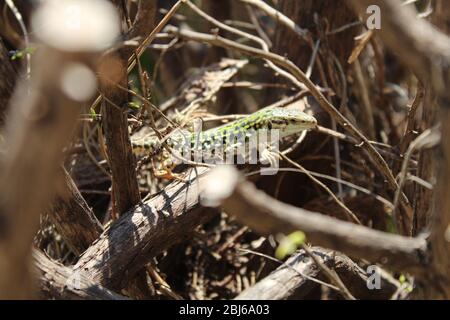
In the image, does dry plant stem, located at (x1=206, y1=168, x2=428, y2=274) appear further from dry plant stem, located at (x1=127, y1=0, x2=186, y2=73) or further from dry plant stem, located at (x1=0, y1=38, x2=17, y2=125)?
dry plant stem, located at (x1=0, y1=38, x2=17, y2=125)

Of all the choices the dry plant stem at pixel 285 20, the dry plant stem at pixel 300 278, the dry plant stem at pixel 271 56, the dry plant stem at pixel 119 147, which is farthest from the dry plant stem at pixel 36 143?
the dry plant stem at pixel 285 20

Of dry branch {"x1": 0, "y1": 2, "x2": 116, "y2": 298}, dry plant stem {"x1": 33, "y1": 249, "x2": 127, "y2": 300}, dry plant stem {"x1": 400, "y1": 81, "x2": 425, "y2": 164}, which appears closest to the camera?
dry branch {"x1": 0, "y1": 2, "x2": 116, "y2": 298}

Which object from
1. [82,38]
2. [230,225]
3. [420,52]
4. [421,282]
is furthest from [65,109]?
[230,225]

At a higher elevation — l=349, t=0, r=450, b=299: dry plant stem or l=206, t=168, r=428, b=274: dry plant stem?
l=349, t=0, r=450, b=299: dry plant stem

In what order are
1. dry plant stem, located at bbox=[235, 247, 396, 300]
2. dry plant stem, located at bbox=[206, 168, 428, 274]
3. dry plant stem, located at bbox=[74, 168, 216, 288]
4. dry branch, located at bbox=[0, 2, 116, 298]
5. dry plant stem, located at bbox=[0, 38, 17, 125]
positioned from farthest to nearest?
dry plant stem, located at bbox=[74, 168, 216, 288]
dry plant stem, located at bbox=[0, 38, 17, 125]
dry plant stem, located at bbox=[235, 247, 396, 300]
dry plant stem, located at bbox=[206, 168, 428, 274]
dry branch, located at bbox=[0, 2, 116, 298]

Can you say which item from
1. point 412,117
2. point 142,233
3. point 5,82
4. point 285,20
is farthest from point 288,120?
point 5,82

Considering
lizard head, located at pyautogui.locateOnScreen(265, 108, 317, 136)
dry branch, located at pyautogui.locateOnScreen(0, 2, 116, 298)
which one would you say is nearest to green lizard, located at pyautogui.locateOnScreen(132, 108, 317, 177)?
lizard head, located at pyautogui.locateOnScreen(265, 108, 317, 136)
